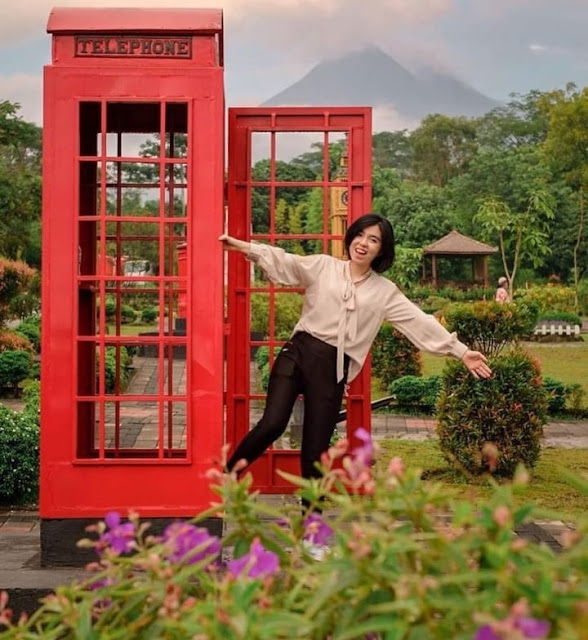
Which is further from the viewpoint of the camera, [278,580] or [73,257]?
[73,257]

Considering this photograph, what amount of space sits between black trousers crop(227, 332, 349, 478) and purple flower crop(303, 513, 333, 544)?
2.66 metres

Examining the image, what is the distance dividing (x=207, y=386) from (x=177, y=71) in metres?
1.30

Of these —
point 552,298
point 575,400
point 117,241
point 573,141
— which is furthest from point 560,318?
point 117,241

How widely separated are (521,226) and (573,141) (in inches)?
201

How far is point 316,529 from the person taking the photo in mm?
1856

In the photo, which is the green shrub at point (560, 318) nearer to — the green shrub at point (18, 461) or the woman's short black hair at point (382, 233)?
the green shrub at point (18, 461)

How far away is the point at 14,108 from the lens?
21219mm

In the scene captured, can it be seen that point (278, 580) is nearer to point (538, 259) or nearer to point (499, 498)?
point (499, 498)

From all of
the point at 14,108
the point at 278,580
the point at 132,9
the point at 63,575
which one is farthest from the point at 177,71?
the point at 14,108

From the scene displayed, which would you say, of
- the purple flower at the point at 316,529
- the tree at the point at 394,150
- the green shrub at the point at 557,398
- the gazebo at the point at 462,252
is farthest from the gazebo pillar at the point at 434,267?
the tree at the point at 394,150

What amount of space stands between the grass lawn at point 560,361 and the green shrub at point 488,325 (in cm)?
670

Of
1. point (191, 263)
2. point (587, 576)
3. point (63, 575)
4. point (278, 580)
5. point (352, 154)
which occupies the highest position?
point (352, 154)

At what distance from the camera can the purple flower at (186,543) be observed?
1.70m

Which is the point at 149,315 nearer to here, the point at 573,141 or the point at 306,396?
the point at 573,141
